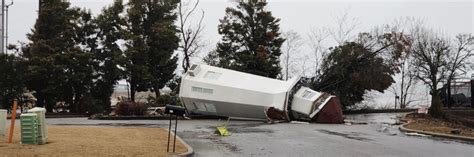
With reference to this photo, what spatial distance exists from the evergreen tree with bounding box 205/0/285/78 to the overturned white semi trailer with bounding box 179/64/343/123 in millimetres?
15745

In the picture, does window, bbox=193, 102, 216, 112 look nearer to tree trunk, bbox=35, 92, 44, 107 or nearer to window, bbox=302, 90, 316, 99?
window, bbox=302, 90, 316, 99

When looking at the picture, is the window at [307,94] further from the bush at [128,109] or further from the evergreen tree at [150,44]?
the evergreen tree at [150,44]

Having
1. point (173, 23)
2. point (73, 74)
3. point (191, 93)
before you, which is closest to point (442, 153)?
point (191, 93)

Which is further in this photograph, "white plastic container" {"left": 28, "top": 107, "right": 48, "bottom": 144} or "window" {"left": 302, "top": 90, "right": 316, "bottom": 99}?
"window" {"left": 302, "top": 90, "right": 316, "bottom": 99}

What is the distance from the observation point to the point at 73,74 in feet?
140

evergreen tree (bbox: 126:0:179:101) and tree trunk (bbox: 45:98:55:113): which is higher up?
evergreen tree (bbox: 126:0:179:101)

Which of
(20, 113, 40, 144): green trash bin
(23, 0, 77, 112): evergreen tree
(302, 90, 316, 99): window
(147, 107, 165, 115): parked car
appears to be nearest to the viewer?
(20, 113, 40, 144): green trash bin

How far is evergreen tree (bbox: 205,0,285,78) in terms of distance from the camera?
48375mm

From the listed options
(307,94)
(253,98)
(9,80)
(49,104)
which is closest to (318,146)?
(253,98)

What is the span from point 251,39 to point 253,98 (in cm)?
1951

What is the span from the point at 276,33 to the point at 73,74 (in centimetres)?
1803

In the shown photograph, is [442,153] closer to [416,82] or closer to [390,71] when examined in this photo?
[390,71]

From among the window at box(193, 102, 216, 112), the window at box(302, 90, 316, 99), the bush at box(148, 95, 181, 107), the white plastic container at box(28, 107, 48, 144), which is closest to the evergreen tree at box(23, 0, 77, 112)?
the bush at box(148, 95, 181, 107)

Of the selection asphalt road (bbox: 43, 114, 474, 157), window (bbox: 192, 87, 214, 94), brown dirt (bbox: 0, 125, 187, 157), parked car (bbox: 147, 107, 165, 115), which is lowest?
asphalt road (bbox: 43, 114, 474, 157)
